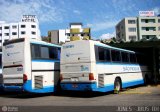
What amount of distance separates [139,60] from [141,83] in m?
1.77

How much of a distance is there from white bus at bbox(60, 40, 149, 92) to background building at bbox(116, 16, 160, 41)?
72.9 meters

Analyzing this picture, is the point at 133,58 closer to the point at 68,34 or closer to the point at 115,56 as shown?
the point at 115,56

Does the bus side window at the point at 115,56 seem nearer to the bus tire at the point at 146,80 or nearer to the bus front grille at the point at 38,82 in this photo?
the bus front grille at the point at 38,82

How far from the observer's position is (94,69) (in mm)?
14844

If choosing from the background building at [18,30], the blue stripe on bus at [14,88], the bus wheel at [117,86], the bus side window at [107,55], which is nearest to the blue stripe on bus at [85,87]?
the bus wheel at [117,86]

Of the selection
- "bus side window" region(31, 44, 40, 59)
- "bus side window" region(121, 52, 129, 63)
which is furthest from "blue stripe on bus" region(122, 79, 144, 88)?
"bus side window" region(31, 44, 40, 59)

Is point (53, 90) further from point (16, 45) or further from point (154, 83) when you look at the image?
point (154, 83)

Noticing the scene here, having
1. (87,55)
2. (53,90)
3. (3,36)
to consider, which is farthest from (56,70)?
(3,36)

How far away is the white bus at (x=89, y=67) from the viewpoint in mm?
14867

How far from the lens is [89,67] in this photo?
14820mm

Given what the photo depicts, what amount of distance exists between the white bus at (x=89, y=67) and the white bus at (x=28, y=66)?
842 mm

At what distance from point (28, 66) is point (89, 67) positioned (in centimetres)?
314

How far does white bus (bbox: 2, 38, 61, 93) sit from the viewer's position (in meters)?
14.9

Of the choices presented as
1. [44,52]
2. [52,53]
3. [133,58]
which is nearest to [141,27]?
[133,58]
